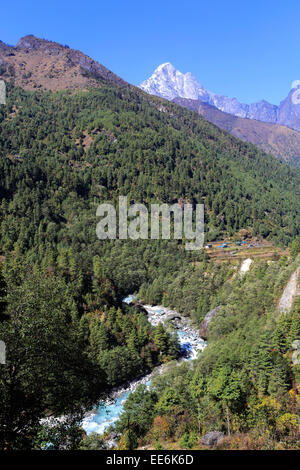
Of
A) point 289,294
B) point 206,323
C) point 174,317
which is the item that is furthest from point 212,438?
point 174,317

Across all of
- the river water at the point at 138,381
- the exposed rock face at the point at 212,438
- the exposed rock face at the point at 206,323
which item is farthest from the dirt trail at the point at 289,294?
the exposed rock face at the point at 212,438

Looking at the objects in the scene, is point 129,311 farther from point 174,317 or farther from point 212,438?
point 212,438

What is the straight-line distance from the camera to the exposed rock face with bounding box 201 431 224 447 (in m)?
23.3

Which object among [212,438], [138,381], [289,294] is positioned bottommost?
[138,381]

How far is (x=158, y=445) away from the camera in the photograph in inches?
981

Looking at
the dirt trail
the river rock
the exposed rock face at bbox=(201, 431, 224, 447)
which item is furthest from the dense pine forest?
the river rock

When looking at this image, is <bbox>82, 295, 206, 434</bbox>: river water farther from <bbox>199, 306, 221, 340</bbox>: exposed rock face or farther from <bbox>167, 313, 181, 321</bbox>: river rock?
<bbox>199, 306, 221, 340</bbox>: exposed rock face

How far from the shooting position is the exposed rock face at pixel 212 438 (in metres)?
23.3

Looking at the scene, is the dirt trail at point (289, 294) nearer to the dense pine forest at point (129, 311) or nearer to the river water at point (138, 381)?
the dense pine forest at point (129, 311)

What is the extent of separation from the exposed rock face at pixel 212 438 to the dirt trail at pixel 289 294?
3310 cm

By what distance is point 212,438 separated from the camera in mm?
23938

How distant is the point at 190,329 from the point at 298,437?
67.9 m

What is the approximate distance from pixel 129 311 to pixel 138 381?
1032 inches
